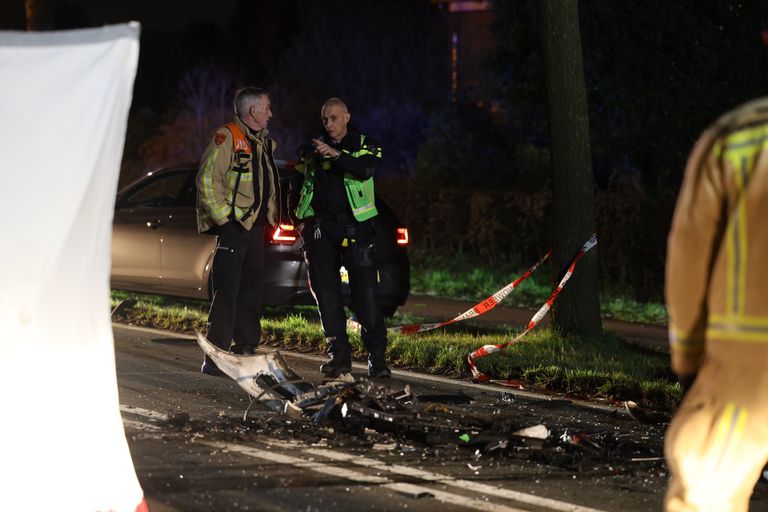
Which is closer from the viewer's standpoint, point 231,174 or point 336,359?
point 231,174

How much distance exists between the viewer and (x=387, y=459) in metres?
7.09

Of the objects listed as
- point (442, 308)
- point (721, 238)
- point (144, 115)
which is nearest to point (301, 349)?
point (442, 308)

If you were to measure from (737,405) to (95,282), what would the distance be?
2.28 metres

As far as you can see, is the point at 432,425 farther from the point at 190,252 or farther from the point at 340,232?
the point at 190,252

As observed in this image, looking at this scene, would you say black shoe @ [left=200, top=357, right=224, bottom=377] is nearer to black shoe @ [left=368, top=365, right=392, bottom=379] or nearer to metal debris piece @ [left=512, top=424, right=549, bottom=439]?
black shoe @ [left=368, top=365, right=392, bottom=379]

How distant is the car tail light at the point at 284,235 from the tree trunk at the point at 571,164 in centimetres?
233

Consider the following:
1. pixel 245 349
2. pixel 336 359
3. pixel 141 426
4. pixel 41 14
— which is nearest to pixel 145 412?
pixel 141 426

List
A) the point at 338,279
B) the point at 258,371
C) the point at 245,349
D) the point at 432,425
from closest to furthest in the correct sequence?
the point at 432,425 < the point at 258,371 < the point at 338,279 < the point at 245,349

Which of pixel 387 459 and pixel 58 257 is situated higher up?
pixel 58 257

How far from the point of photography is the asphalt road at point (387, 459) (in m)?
6.22

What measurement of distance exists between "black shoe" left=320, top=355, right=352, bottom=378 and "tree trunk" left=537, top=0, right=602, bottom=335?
8.14 ft

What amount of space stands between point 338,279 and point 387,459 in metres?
3.24

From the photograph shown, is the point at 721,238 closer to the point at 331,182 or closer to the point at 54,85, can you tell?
the point at 54,85

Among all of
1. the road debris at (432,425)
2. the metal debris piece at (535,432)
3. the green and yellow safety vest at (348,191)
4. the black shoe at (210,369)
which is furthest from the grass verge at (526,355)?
the metal debris piece at (535,432)
